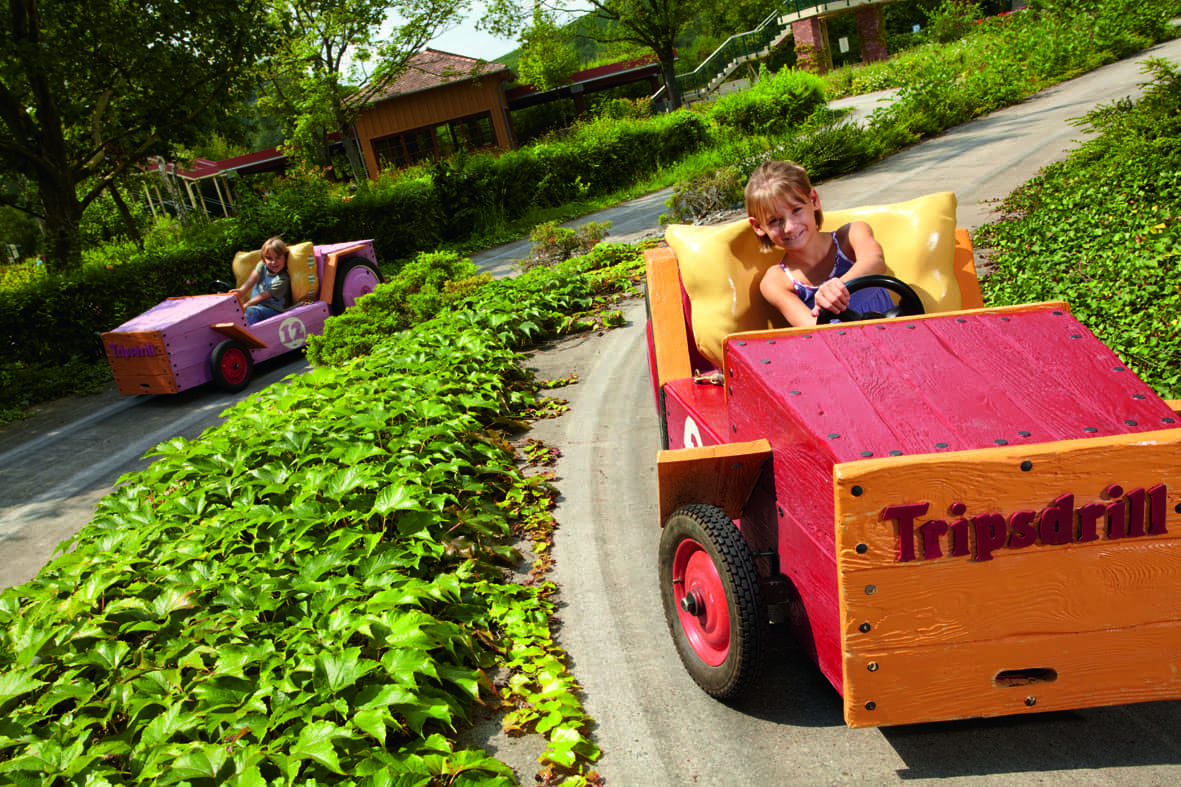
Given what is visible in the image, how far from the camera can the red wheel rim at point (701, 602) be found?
2443 mm

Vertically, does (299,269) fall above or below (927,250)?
above

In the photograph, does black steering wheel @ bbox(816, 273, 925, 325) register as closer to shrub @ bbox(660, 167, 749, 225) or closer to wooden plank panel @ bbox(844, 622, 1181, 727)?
wooden plank panel @ bbox(844, 622, 1181, 727)

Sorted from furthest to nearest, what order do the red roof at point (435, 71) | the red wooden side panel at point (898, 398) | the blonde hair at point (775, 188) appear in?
the red roof at point (435, 71) → the blonde hair at point (775, 188) → the red wooden side panel at point (898, 398)

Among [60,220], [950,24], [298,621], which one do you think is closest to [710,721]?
[298,621]

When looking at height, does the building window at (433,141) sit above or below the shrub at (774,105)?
above

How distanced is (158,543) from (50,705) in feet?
3.52

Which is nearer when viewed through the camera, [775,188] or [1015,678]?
[1015,678]

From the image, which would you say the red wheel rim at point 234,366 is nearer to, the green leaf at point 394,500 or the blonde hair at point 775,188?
the green leaf at point 394,500

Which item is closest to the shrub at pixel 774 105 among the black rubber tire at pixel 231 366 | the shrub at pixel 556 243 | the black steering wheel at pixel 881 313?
the shrub at pixel 556 243

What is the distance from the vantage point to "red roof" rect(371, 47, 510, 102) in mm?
30297

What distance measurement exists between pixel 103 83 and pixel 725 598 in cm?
1556

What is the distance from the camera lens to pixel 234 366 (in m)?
8.30

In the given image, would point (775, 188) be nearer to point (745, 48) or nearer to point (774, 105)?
point (774, 105)

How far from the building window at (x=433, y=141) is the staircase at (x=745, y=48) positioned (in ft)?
26.4
